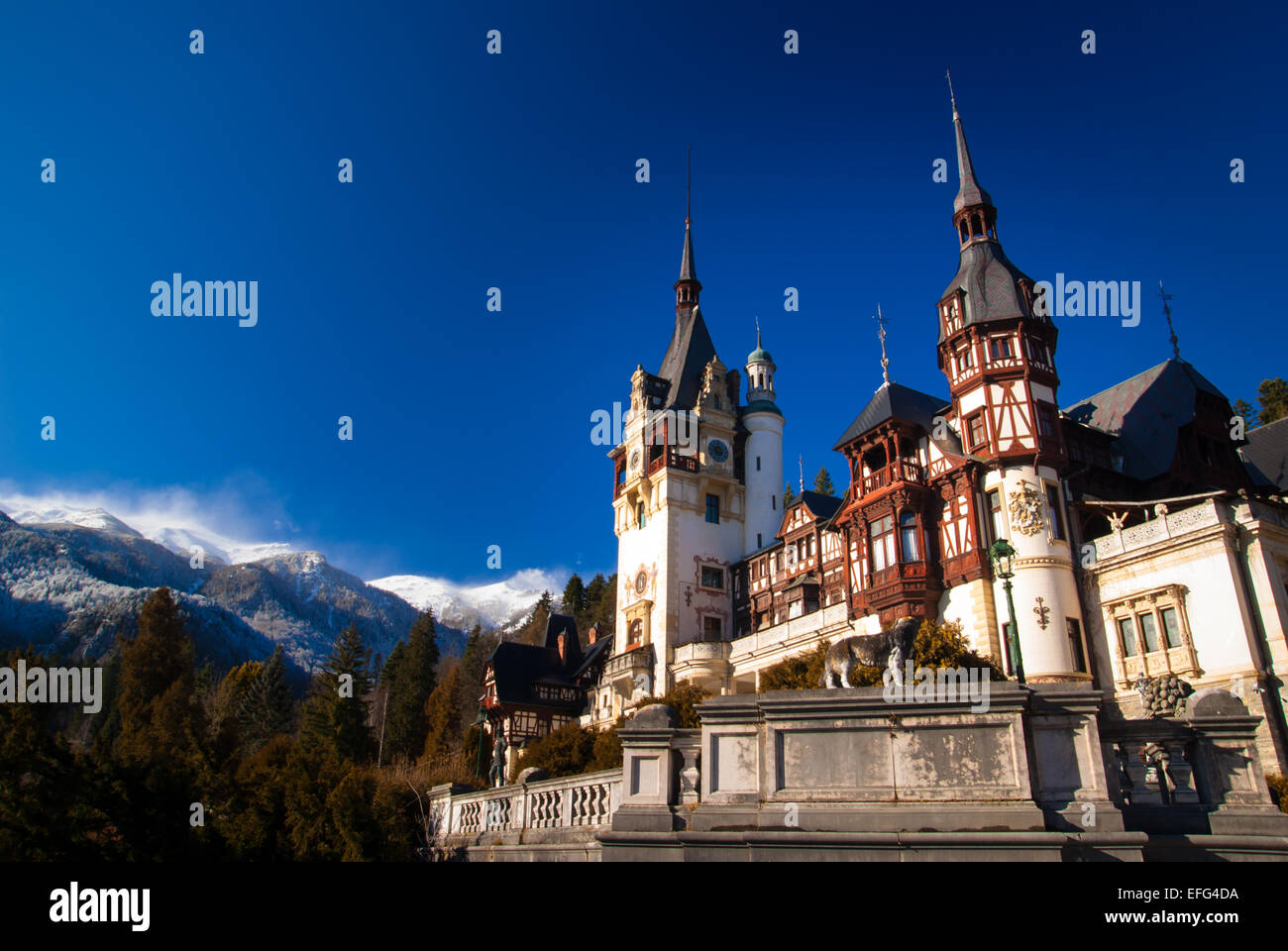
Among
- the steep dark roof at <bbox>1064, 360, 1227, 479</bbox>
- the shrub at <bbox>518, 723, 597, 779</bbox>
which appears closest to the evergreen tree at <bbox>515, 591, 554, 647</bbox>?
the shrub at <bbox>518, 723, 597, 779</bbox>

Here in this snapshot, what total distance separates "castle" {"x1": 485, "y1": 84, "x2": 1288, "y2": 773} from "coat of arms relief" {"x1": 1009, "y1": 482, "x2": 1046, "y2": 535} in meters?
0.08

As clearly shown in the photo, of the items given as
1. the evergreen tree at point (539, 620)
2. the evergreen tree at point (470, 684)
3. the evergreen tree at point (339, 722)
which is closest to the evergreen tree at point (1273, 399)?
the evergreen tree at point (470, 684)

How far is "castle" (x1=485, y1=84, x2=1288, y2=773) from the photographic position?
3019cm

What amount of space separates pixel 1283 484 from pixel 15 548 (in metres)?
213

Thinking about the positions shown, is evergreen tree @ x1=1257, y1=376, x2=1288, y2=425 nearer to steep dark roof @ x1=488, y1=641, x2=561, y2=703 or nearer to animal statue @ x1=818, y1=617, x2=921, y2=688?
steep dark roof @ x1=488, y1=641, x2=561, y2=703

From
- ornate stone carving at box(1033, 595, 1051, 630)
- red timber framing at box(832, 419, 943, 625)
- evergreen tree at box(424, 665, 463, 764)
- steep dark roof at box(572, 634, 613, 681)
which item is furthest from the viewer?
evergreen tree at box(424, 665, 463, 764)

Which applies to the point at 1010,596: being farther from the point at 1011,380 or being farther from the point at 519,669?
the point at 519,669

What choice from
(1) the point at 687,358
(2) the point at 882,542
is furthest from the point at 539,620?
(2) the point at 882,542

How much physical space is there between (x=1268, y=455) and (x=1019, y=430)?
1564 cm

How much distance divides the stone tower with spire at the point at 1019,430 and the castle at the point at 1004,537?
85 millimetres
